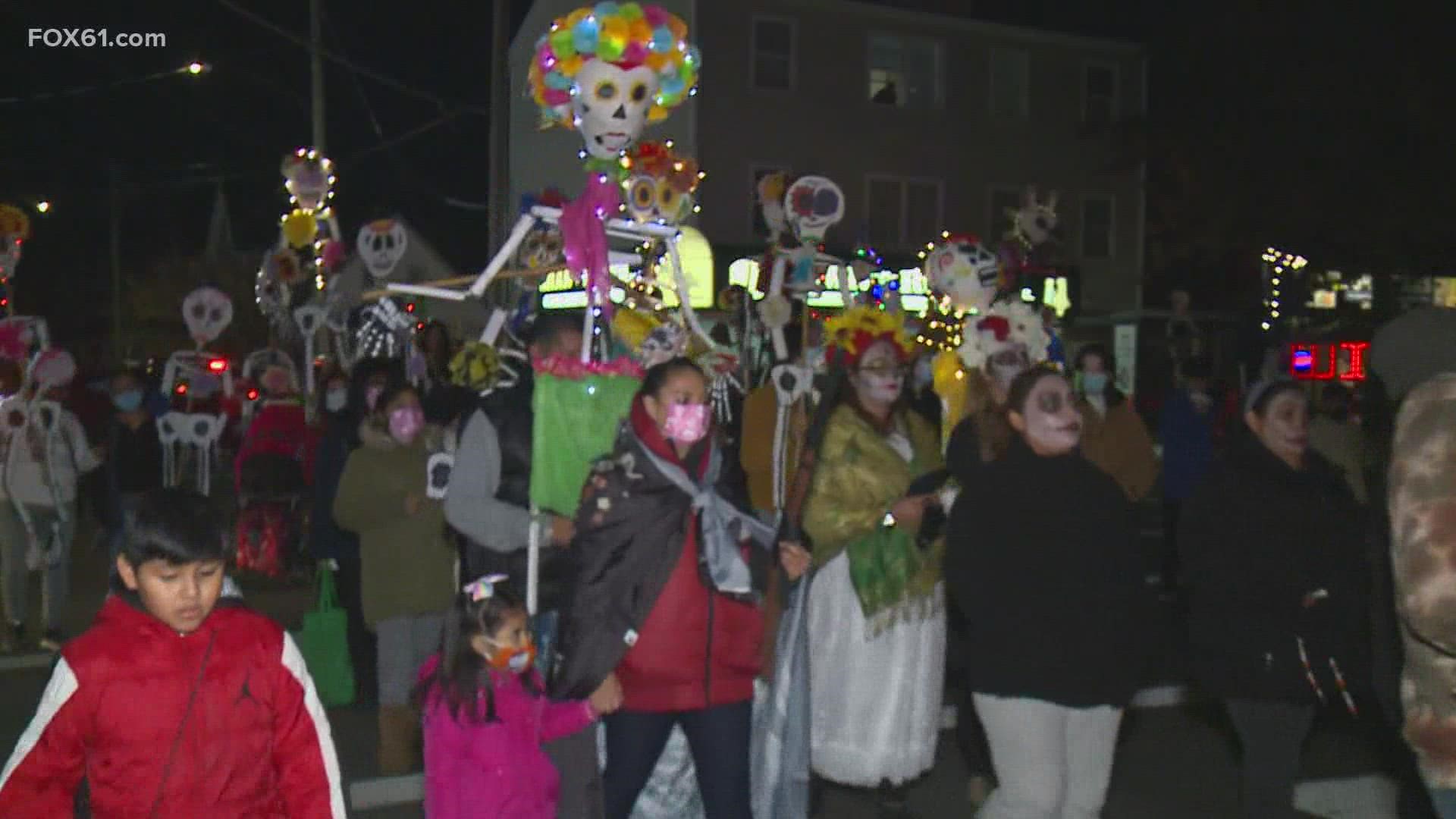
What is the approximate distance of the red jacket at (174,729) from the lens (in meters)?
3.22

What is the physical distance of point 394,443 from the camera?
23.2 ft

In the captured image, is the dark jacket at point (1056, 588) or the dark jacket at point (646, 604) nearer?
the dark jacket at point (1056, 588)

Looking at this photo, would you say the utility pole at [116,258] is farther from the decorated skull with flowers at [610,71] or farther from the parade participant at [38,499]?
the decorated skull with flowers at [610,71]

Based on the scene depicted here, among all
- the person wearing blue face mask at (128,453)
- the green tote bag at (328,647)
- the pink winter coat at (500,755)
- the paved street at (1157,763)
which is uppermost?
the person wearing blue face mask at (128,453)

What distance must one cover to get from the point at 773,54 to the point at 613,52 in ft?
75.8

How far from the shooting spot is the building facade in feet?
91.7

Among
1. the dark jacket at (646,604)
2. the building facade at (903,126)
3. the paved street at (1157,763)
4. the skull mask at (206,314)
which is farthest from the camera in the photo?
the building facade at (903,126)

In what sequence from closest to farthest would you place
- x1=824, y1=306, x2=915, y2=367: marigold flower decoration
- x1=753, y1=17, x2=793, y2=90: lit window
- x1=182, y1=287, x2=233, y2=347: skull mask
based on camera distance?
x1=824, y1=306, x2=915, y2=367: marigold flower decoration → x1=182, y1=287, x2=233, y2=347: skull mask → x1=753, y1=17, x2=793, y2=90: lit window

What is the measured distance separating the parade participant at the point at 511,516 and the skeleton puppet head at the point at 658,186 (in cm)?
177

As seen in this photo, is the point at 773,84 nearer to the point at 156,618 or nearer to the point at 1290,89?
the point at 1290,89

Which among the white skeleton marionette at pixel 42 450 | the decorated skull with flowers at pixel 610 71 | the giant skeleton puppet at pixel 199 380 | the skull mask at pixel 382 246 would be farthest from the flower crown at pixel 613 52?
the skull mask at pixel 382 246

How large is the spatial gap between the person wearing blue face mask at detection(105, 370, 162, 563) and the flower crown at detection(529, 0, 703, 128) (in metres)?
5.52

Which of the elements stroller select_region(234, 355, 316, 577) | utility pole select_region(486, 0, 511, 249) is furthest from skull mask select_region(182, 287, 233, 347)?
utility pole select_region(486, 0, 511, 249)

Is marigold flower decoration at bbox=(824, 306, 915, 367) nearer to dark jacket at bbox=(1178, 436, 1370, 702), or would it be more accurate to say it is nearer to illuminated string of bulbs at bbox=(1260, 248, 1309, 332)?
dark jacket at bbox=(1178, 436, 1370, 702)
